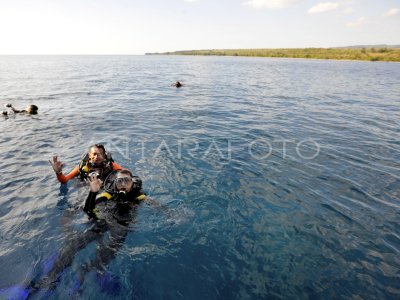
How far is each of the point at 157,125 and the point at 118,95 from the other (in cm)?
1233

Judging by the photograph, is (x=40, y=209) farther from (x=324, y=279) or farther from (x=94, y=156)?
(x=324, y=279)

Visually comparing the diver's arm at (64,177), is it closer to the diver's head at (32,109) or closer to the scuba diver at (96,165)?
the scuba diver at (96,165)

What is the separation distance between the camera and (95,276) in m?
5.28

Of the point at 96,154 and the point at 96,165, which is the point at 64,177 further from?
the point at 96,154

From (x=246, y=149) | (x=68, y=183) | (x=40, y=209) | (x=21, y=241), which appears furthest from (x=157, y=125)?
(x=21, y=241)

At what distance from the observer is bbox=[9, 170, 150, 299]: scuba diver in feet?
16.8

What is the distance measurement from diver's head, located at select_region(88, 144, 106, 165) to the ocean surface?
1.17 meters

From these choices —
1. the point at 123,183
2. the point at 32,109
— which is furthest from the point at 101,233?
the point at 32,109

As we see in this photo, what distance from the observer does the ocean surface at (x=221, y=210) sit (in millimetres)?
5258

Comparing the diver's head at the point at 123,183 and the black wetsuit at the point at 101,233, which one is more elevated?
the diver's head at the point at 123,183

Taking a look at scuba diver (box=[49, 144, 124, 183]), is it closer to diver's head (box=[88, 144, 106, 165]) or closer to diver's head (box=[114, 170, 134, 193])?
diver's head (box=[88, 144, 106, 165])

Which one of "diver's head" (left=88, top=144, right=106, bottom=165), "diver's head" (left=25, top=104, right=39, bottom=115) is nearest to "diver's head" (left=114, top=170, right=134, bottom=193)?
"diver's head" (left=88, top=144, right=106, bottom=165)

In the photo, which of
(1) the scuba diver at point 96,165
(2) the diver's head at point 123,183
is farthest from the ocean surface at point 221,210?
(2) the diver's head at point 123,183

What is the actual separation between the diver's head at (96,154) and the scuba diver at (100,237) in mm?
795
